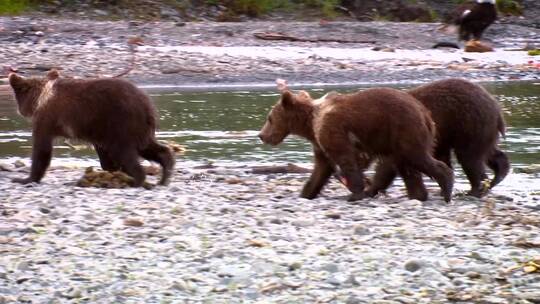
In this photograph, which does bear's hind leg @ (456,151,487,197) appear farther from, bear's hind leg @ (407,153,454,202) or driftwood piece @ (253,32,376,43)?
driftwood piece @ (253,32,376,43)

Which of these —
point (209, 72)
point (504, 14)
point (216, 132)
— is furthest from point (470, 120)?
point (504, 14)

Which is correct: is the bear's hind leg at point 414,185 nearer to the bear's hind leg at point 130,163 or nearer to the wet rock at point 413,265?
the bear's hind leg at point 130,163

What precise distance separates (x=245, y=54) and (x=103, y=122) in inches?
526

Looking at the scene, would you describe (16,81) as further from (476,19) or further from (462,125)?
(476,19)

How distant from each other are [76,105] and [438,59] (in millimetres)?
14892

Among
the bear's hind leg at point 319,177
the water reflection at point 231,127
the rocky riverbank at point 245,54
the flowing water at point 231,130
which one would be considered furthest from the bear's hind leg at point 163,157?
the rocky riverbank at point 245,54

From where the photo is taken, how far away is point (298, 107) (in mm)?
9828

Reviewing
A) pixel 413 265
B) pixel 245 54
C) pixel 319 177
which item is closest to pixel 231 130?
pixel 319 177

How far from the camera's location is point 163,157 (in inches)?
403

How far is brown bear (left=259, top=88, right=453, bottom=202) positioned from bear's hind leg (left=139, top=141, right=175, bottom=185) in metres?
1.41

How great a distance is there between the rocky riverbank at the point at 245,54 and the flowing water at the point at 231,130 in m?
1.35

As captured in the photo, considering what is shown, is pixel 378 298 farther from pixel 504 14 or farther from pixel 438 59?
pixel 504 14

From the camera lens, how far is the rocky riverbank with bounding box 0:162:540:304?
6.25 m

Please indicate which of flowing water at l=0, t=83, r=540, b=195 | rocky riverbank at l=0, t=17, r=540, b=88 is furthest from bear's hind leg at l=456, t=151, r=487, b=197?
rocky riverbank at l=0, t=17, r=540, b=88
